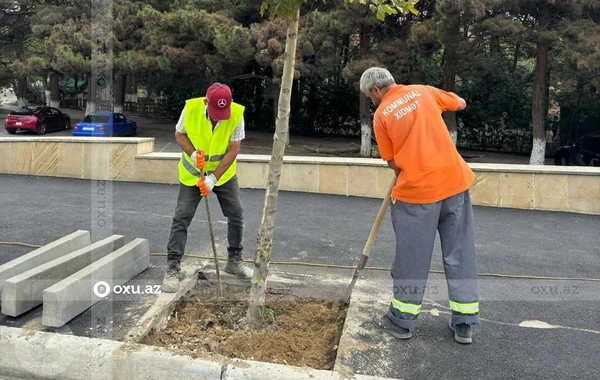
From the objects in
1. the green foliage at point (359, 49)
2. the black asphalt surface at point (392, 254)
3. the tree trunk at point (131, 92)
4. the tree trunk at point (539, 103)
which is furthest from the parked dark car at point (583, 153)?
the tree trunk at point (131, 92)

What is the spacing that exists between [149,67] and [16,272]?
18428 mm

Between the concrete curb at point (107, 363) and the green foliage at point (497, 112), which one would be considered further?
the green foliage at point (497, 112)

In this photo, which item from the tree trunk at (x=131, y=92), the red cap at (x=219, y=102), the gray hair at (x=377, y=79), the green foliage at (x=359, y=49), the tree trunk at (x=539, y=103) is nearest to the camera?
the gray hair at (x=377, y=79)

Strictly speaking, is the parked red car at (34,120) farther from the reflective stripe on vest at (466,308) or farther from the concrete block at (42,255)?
the reflective stripe on vest at (466,308)

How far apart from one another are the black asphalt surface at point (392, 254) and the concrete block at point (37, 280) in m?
0.09

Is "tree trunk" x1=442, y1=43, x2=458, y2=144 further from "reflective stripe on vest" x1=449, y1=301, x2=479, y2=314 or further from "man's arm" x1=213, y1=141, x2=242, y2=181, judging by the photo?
"reflective stripe on vest" x1=449, y1=301, x2=479, y2=314

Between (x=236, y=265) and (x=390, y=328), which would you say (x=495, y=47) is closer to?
(x=236, y=265)

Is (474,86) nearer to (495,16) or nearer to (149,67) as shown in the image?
(495,16)

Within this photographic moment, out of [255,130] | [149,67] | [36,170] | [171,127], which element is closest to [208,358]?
[36,170]

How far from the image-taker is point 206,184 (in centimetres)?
396

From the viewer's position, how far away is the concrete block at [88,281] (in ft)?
11.3

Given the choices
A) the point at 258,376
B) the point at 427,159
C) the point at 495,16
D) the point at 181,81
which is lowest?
the point at 258,376

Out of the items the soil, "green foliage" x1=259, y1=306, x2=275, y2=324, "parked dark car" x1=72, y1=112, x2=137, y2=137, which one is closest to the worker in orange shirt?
the soil

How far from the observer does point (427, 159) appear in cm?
339
